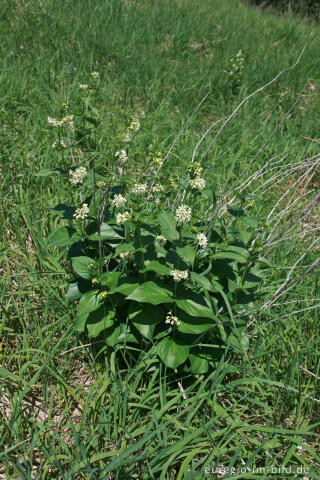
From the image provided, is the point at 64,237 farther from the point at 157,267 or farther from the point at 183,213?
the point at 183,213

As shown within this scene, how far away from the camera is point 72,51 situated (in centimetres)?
418

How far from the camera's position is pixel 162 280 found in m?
1.80

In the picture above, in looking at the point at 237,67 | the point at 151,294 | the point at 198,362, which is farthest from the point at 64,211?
the point at 237,67

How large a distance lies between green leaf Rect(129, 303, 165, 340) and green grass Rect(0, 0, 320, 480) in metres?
0.14

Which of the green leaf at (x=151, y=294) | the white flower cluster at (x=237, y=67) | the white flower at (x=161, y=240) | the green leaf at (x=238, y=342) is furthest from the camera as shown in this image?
the white flower cluster at (x=237, y=67)

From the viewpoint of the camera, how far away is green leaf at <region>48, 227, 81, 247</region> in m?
1.77

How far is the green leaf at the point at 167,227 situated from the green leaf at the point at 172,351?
464 millimetres

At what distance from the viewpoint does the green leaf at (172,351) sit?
63.5 inches

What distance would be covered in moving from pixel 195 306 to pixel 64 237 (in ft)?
2.32

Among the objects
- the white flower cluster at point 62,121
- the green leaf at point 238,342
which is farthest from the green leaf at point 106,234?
the green leaf at point 238,342

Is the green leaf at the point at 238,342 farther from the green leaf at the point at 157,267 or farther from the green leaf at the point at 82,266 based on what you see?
the green leaf at the point at 82,266

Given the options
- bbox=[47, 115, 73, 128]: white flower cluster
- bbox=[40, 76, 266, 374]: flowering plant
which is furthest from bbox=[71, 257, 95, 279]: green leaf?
bbox=[47, 115, 73, 128]: white flower cluster

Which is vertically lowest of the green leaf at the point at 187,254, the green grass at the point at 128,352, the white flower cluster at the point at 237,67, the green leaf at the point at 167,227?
the green grass at the point at 128,352

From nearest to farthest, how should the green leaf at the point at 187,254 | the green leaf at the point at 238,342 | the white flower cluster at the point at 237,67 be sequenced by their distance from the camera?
the green leaf at the point at 187,254 → the green leaf at the point at 238,342 → the white flower cluster at the point at 237,67
